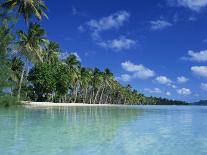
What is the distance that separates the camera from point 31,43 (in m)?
47.0

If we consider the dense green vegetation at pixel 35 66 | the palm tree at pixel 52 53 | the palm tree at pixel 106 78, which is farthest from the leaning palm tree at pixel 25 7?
the palm tree at pixel 106 78

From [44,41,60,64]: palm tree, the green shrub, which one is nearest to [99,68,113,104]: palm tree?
[44,41,60,64]: palm tree

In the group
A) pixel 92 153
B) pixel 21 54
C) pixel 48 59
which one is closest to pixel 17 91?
pixel 21 54

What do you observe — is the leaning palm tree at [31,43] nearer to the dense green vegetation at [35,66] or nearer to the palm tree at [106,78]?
the dense green vegetation at [35,66]

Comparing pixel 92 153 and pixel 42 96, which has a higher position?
pixel 42 96

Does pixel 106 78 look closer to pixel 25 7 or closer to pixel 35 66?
pixel 35 66

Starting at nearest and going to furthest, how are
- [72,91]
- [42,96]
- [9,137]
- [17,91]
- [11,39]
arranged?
[9,137] < [11,39] < [17,91] < [42,96] < [72,91]

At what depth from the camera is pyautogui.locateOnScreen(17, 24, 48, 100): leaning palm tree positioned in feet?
153

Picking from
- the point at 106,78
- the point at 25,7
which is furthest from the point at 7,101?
the point at 106,78

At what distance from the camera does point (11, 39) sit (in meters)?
35.6

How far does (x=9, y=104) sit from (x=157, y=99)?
16763cm

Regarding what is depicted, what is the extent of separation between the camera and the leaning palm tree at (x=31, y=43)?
153ft

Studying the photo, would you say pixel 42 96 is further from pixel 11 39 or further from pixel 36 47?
pixel 11 39

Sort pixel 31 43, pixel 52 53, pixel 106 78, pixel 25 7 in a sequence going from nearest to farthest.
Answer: pixel 25 7
pixel 31 43
pixel 52 53
pixel 106 78
